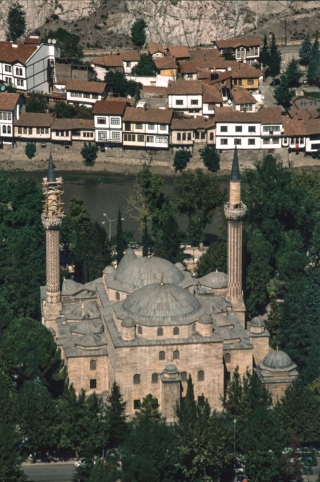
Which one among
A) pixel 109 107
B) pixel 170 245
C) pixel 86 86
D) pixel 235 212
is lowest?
pixel 170 245

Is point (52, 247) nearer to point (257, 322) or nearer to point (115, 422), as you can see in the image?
point (257, 322)

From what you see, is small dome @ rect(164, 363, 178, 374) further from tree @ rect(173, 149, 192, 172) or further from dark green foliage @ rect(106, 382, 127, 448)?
tree @ rect(173, 149, 192, 172)

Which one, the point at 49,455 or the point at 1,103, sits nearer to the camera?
the point at 49,455

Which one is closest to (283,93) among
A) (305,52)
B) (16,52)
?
(305,52)

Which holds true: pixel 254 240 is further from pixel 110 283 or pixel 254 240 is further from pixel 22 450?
pixel 22 450

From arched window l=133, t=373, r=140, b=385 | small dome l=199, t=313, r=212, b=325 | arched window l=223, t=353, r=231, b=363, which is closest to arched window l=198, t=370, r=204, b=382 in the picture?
arched window l=223, t=353, r=231, b=363

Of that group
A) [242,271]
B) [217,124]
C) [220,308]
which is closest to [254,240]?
[242,271]
